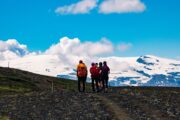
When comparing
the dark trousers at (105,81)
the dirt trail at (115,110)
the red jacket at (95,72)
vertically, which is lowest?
the dirt trail at (115,110)

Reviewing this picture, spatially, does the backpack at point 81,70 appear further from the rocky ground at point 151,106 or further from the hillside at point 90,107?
the rocky ground at point 151,106

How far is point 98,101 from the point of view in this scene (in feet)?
144

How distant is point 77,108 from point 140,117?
325 inches

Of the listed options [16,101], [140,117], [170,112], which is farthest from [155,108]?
[16,101]

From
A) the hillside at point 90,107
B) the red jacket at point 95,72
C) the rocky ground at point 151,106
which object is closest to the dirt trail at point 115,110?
the hillside at point 90,107

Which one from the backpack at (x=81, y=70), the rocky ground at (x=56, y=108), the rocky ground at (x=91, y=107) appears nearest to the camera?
the rocky ground at (x=91, y=107)

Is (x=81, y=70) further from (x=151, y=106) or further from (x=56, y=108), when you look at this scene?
(x=151, y=106)

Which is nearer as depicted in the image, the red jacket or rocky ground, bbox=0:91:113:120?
rocky ground, bbox=0:91:113:120

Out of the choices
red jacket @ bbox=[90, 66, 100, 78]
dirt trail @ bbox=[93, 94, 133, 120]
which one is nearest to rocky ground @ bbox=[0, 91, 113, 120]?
dirt trail @ bbox=[93, 94, 133, 120]

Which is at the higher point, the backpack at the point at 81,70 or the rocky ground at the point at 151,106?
the backpack at the point at 81,70

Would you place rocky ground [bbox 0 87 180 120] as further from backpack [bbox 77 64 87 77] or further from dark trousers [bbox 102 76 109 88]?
dark trousers [bbox 102 76 109 88]

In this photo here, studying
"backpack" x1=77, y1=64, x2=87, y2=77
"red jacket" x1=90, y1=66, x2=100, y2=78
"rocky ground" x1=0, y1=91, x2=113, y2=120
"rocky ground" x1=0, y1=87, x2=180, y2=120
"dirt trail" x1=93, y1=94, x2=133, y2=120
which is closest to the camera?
"dirt trail" x1=93, y1=94, x2=133, y2=120

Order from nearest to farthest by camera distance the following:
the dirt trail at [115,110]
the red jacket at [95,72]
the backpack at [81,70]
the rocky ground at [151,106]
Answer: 1. the dirt trail at [115,110]
2. the rocky ground at [151,106]
3. the backpack at [81,70]
4. the red jacket at [95,72]

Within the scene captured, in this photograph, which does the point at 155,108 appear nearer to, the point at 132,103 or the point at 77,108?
the point at 132,103
